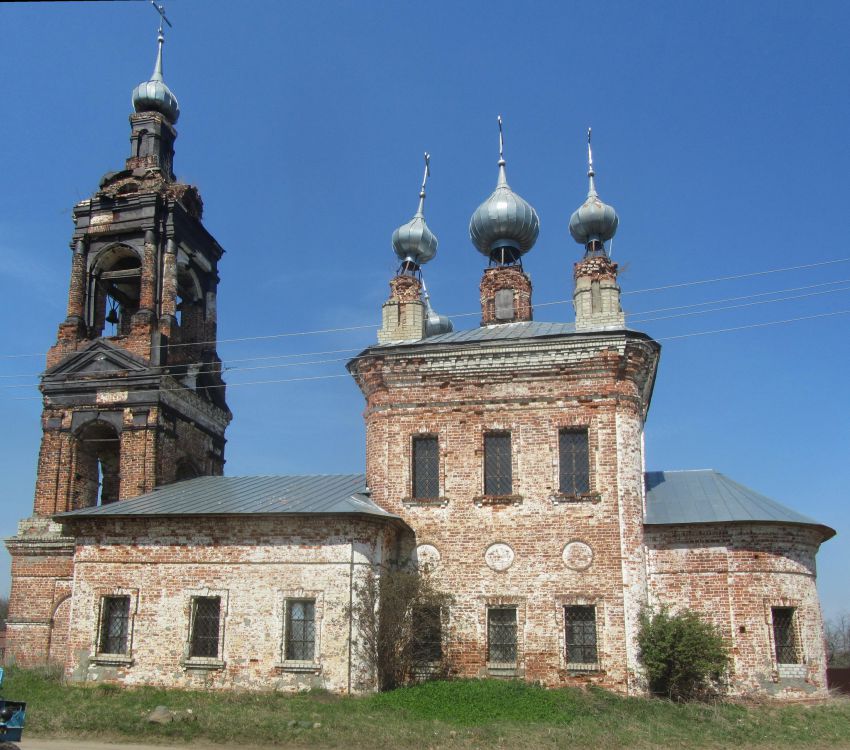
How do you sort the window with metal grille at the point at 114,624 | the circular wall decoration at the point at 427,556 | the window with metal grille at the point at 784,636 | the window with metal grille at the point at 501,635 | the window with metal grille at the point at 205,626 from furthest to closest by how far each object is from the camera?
the circular wall decoration at the point at 427,556 → the window with metal grille at the point at 114,624 → the window with metal grille at the point at 501,635 → the window with metal grille at the point at 205,626 → the window with metal grille at the point at 784,636

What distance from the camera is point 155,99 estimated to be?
87.6 feet

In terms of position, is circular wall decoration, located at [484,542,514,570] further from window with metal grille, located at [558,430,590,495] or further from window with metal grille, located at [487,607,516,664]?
window with metal grille, located at [558,430,590,495]

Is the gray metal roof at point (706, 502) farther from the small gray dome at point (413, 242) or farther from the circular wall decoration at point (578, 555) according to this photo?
the small gray dome at point (413, 242)

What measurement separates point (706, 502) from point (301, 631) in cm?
886

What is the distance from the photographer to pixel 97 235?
25094 mm

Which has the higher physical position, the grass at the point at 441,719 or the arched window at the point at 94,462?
the arched window at the point at 94,462

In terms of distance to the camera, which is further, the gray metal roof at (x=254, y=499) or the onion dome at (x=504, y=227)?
the onion dome at (x=504, y=227)

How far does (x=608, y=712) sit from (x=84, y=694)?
9893mm

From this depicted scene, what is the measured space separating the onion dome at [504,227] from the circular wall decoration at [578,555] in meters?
8.90

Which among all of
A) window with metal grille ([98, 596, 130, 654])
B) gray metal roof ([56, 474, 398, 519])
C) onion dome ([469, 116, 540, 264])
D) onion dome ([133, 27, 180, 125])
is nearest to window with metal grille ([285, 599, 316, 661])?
gray metal roof ([56, 474, 398, 519])

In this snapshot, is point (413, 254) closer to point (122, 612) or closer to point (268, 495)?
point (268, 495)

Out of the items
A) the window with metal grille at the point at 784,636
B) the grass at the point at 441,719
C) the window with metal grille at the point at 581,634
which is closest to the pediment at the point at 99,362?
the grass at the point at 441,719

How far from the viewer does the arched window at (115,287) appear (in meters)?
25.0

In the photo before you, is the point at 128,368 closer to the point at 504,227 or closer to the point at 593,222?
the point at 504,227
